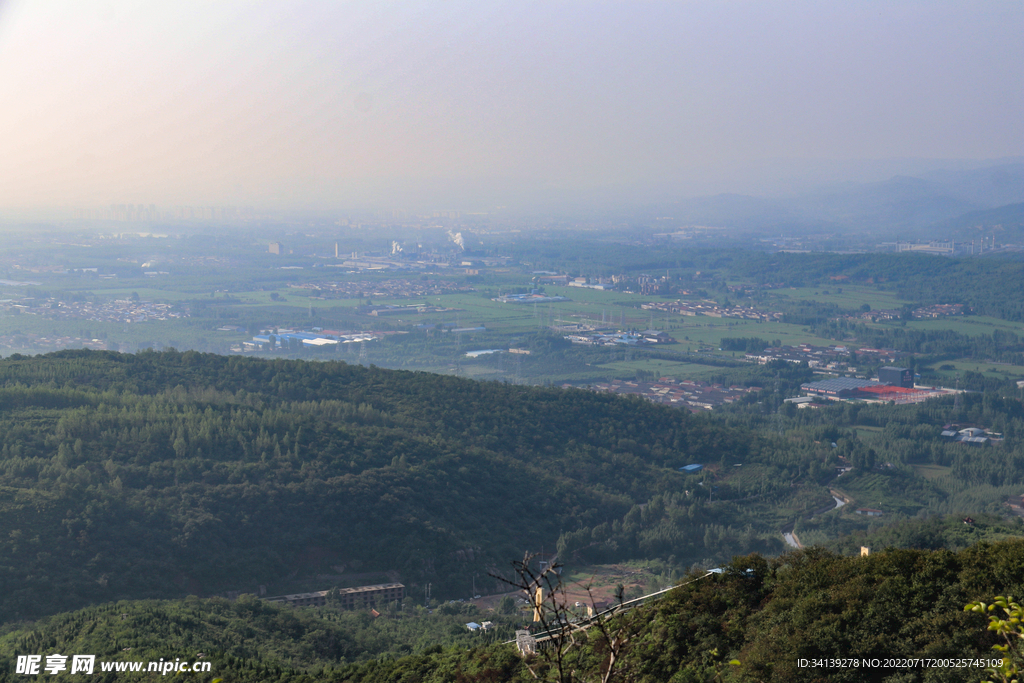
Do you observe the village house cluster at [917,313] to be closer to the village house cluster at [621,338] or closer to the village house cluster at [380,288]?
the village house cluster at [621,338]

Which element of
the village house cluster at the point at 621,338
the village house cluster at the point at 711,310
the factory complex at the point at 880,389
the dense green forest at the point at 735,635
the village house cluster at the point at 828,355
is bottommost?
the factory complex at the point at 880,389

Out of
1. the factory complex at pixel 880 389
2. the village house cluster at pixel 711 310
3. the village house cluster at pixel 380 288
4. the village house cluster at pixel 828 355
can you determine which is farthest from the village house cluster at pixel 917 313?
the village house cluster at pixel 380 288

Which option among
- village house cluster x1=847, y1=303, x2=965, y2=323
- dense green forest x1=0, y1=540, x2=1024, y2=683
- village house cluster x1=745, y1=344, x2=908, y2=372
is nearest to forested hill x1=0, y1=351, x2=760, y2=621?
dense green forest x1=0, y1=540, x2=1024, y2=683

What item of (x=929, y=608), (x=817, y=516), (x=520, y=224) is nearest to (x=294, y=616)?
(x=929, y=608)

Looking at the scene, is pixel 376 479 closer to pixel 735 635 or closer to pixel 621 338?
pixel 735 635

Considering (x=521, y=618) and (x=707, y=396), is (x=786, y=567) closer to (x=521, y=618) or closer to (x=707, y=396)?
(x=521, y=618)

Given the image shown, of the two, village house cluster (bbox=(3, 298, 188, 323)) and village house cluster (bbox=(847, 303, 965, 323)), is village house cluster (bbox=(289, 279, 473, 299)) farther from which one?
village house cluster (bbox=(847, 303, 965, 323))
